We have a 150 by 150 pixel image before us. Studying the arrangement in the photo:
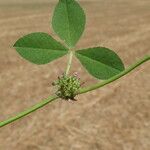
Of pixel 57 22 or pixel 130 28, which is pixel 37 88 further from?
pixel 57 22

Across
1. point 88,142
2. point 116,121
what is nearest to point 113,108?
point 116,121

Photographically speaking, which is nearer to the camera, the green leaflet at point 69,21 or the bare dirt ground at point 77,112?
the green leaflet at point 69,21

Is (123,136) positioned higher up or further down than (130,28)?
further down

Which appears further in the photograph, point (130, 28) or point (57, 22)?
point (130, 28)

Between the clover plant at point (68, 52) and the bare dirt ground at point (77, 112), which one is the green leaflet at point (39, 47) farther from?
the bare dirt ground at point (77, 112)

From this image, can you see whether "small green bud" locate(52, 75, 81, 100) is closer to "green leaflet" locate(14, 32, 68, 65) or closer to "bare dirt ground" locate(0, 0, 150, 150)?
"green leaflet" locate(14, 32, 68, 65)

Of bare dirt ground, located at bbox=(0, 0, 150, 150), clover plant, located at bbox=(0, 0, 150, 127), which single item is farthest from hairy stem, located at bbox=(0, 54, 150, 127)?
bare dirt ground, located at bbox=(0, 0, 150, 150)

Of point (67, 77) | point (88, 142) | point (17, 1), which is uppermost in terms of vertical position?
point (17, 1)

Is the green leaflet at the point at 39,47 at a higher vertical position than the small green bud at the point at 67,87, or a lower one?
higher

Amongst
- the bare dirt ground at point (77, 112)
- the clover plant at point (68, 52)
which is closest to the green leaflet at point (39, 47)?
the clover plant at point (68, 52)
